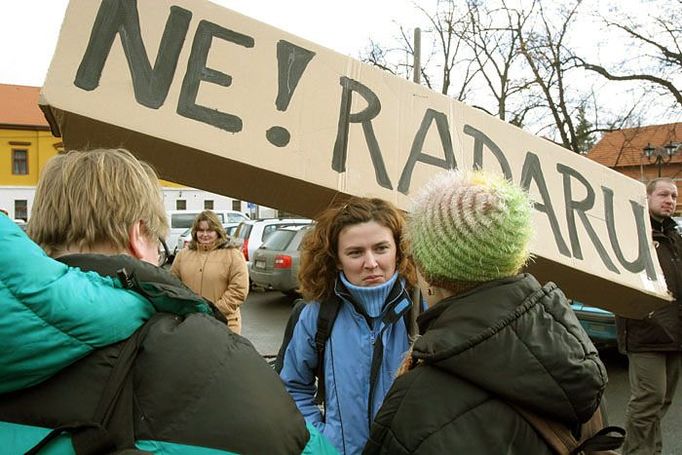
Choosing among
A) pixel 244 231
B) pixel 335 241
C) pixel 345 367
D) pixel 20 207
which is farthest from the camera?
pixel 20 207

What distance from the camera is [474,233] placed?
132 cm

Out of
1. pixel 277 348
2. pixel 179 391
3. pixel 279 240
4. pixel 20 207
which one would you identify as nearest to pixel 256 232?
pixel 279 240

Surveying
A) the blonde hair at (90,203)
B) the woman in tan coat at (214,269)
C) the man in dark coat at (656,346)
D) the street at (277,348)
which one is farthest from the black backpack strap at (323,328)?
the street at (277,348)

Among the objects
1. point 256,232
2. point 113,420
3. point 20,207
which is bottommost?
point 20,207

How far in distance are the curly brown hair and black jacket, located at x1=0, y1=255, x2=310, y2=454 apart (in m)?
1.08

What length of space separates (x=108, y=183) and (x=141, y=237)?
5.5 inches

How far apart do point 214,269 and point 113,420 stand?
4.11 meters

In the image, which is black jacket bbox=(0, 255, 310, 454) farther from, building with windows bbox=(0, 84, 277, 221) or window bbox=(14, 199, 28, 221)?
window bbox=(14, 199, 28, 221)

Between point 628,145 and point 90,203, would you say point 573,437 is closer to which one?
point 90,203

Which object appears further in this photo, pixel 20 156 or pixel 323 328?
pixel 20 156

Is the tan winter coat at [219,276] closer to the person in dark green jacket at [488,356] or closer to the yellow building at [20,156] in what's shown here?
the person in dark green jacket at [488,356]

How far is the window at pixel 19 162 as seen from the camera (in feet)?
139

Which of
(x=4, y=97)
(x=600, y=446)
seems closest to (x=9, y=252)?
(x=600, y=446)

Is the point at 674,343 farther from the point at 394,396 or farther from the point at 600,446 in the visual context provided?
the point at 394,396
